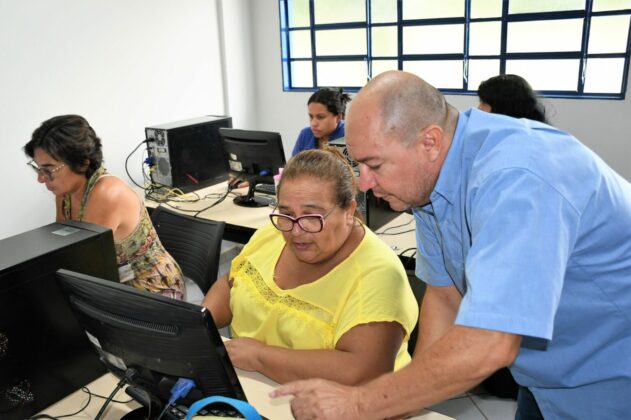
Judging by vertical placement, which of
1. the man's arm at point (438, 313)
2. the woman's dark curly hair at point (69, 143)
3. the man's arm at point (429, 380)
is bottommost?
the man's arm at point (438, 313)

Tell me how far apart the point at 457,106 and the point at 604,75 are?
1247 mm

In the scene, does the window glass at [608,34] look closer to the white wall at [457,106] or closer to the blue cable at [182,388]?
the white wall at [457,106]

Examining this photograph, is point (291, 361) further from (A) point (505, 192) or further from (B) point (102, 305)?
(A) point (505, 192)

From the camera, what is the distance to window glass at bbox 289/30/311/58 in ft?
19.0

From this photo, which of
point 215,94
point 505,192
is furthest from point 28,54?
point 505,192

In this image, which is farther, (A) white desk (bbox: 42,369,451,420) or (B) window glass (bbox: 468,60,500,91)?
(B) window glass (bbox: 468,60,500,91)

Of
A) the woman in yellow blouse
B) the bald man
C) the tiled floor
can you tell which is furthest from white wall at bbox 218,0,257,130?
the bald man

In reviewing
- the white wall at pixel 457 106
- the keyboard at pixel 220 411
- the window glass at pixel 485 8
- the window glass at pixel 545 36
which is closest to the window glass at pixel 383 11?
the window glass at pixel 485 8

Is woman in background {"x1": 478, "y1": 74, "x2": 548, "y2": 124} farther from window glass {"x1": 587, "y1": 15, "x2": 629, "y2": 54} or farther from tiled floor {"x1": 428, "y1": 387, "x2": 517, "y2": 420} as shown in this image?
window glass {"x1": 587, "y1": 15, "x2": 629, "y2": 54}

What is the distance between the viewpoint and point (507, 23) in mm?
4629

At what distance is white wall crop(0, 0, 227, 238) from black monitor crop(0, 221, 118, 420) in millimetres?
2736

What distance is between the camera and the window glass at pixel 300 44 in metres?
5.78

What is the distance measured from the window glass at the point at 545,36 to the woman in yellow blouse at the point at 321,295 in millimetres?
3814

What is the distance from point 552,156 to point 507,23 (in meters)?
4.29
